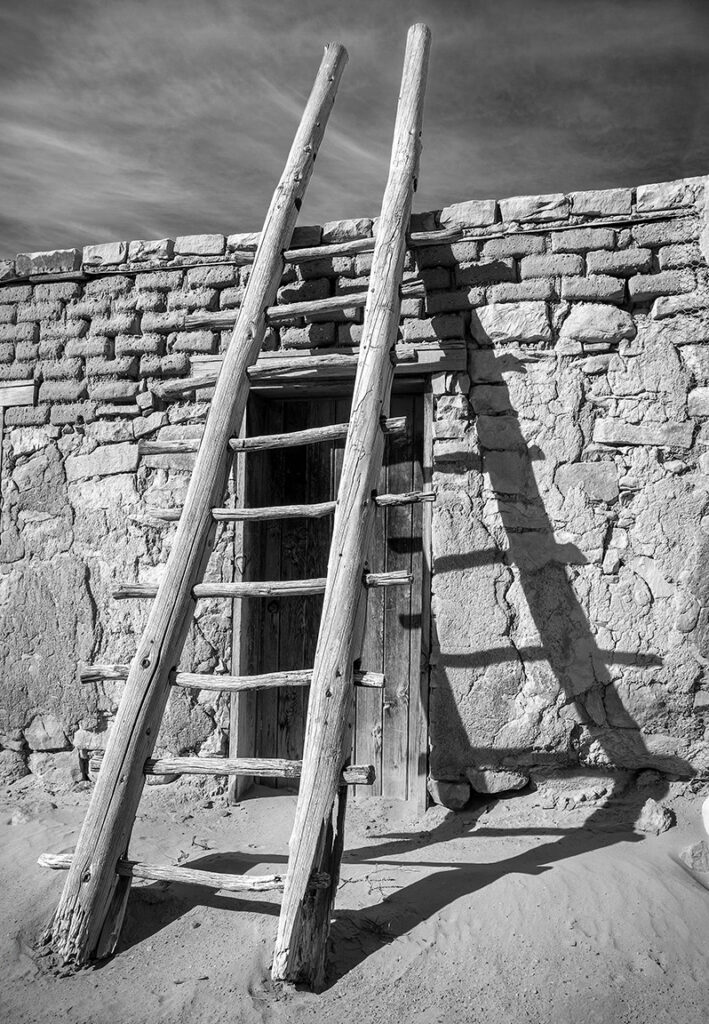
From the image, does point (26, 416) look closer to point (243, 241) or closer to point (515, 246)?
point (243, 241)

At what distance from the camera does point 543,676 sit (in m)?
3.13

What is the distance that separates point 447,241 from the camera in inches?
128

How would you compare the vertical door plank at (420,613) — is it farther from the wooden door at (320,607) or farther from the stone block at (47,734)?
the stone block at (47,734)

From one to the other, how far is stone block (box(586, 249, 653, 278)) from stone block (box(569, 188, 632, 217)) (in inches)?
6.2

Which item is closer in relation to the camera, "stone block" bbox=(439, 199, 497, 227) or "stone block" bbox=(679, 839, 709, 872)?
"stone block" bbox=(679, 839, 709, 872)

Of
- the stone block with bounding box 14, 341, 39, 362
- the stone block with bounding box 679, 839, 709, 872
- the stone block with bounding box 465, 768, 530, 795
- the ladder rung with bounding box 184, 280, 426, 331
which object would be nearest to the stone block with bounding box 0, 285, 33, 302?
the stone block with bounding box 14, 341, 39, 362

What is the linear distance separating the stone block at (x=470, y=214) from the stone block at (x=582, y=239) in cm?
27

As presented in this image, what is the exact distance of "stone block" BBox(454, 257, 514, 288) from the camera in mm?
3262

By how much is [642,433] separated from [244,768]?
1.90 meters

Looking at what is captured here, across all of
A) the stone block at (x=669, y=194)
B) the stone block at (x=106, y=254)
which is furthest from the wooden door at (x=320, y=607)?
the stone block at (x=669, y=194)

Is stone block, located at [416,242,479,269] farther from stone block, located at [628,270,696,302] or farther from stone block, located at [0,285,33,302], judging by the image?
stone block, located at [0,285,33,302]

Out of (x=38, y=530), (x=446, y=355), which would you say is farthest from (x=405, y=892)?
(x=38, y=530)

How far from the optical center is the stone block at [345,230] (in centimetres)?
342

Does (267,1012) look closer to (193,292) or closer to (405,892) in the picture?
(405,892)
